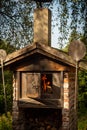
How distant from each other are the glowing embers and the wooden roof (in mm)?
842

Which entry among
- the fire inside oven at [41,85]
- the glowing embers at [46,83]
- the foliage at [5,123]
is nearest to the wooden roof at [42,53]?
the fire inside oven at [41,85]

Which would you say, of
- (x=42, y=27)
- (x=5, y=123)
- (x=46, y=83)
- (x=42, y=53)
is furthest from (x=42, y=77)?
(x=5, y=123)

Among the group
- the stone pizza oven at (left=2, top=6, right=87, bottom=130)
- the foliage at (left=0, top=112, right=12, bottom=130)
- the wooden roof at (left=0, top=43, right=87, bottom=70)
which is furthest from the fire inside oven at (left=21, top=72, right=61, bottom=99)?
the foliage at (left=0, top=112, right=12, bottom=130)

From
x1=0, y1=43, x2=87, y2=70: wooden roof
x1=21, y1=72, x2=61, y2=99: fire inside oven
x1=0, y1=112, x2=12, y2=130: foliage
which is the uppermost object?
x1=0, y1=43, x2=87, y2=70: wooden roof

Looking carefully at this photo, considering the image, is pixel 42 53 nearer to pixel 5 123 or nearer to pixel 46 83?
pixel 46 83

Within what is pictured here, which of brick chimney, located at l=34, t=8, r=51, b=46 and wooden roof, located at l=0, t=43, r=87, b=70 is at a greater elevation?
brick chimney, located at l=34, t=8, r=51, b=46

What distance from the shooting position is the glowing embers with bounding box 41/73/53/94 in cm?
1010

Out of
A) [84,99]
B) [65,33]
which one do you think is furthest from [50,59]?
[84,99]

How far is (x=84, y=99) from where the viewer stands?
20203 millimetres

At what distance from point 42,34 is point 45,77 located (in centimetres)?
140

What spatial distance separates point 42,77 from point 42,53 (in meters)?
0.90

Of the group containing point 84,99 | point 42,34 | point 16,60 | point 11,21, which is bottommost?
point 84,99

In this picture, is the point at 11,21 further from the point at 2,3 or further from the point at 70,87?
the point at 70,87

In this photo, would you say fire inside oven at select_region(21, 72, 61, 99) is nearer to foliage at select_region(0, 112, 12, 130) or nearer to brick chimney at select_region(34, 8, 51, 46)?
brick chimney at select_region(34, 8, 51, 46)
